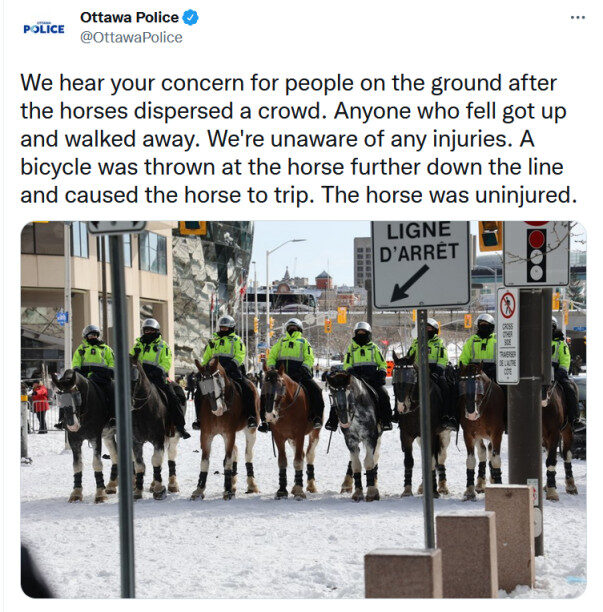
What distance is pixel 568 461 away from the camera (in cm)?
1694

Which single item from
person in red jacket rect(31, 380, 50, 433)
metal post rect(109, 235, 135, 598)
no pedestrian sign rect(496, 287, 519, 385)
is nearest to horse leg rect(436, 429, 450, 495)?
no pedestrian sign rect(496, 287, 519, 385)

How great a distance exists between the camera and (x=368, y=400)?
55.2 feet

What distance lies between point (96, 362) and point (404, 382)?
16.1ft

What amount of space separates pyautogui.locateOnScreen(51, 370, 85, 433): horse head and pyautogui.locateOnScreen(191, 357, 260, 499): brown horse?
183 cm

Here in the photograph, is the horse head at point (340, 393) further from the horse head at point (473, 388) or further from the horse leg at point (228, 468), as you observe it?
the horse leg at point (228, 468)

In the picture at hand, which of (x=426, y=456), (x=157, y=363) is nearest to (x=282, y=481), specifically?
(x=157, y=363)

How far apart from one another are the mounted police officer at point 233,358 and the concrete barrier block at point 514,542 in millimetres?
8533

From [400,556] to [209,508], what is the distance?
9.51 meters

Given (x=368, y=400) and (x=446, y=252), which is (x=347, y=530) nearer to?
(x=368, y=400)

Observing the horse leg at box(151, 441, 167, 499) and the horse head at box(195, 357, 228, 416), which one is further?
the horse head at box(195, 357, 228, 416)

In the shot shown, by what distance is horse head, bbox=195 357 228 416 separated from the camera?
55.5 ft

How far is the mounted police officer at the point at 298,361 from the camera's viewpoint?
17656 millimetres

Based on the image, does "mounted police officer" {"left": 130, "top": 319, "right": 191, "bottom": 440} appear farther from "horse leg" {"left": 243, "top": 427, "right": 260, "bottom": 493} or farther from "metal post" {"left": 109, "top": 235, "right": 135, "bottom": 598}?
"metal post" {"left": 109, "top": 235, "right": 135, "bottom": 598}
